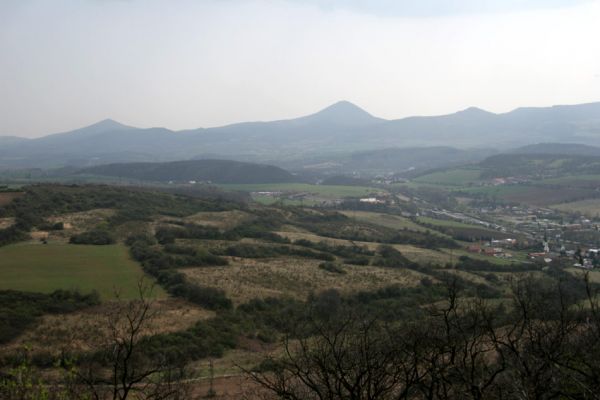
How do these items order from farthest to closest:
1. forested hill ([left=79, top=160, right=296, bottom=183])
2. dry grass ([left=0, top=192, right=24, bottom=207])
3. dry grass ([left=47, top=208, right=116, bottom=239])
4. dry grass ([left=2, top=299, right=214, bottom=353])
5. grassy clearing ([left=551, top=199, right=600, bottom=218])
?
forested hill ([left=79, top=160, right=296, bottom=183]), grassy clearing ([left=551, top=199, right=600, bottom=218]), dry grass ([left=0, top=192, right=24, bottom=207]), dry grass ([left=47, top=208, right=116, bottom=239]), dry grass ([left=2, top=299, right=214, bottom=353])

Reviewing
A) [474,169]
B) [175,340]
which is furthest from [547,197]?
[175,340]

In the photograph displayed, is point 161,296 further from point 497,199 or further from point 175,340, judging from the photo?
Result: point 497,199

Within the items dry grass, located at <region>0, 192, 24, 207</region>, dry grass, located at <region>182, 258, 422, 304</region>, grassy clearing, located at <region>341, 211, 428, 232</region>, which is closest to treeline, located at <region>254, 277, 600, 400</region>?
dry grass, located at <region>182, 258, 422, 304</region>

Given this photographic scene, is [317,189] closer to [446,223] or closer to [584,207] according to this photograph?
[446,223]

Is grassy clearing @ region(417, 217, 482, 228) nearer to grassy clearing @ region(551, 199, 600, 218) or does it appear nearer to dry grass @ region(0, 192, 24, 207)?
grassy clearing @ region(551, 199, 600, 218)

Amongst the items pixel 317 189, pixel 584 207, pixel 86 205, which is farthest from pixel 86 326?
pixel 317 189

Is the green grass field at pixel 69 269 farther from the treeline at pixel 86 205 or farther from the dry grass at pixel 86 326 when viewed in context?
the treeline at pixel 86 205
